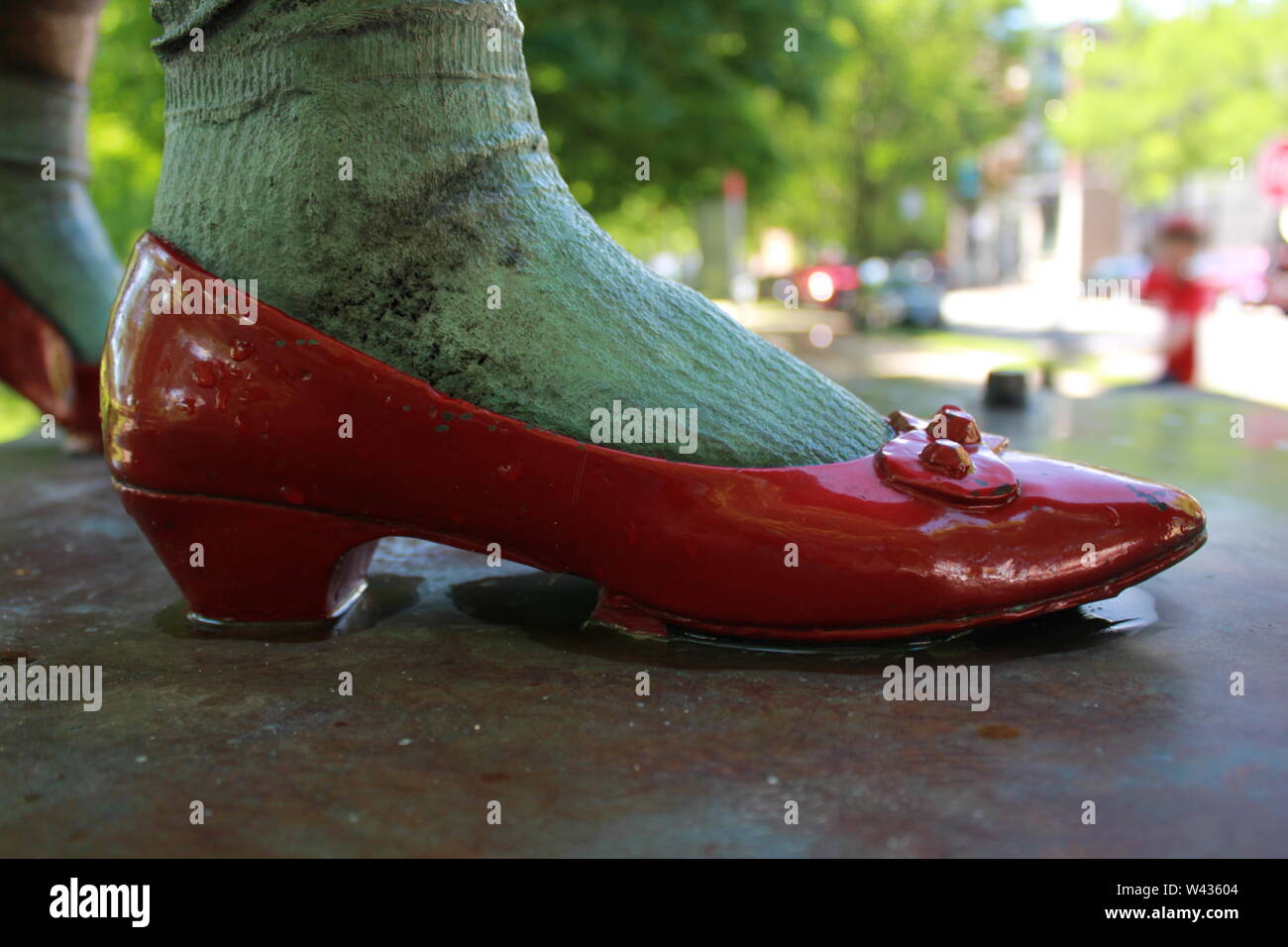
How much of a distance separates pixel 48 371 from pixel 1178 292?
7142 mm

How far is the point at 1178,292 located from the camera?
816 cm

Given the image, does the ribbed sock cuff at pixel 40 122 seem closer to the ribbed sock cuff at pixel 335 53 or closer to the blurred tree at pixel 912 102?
the ribbed sock cuff at pixel 335 53

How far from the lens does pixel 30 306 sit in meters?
4.04

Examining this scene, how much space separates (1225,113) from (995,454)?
3020 centimetres

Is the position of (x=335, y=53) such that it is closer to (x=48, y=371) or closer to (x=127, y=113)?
(x=48, y=371)

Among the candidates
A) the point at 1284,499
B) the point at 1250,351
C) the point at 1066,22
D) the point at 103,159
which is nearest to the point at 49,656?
the point at 1284,499

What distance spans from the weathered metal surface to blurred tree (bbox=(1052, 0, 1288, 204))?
97.7 ft

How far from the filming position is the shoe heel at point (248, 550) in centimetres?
202

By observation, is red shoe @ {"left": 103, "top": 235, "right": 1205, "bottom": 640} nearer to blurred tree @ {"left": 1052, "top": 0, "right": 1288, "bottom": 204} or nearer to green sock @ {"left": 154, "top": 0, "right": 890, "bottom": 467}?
green sock @ {"left": 154, "top": 0, "right": 890, "bottom": 467}

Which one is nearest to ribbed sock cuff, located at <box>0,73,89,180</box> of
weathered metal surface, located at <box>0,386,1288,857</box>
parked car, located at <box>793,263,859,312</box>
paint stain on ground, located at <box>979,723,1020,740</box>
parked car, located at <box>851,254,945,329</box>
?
weathered metal surface, located at <box>0,386,1288,857</box>

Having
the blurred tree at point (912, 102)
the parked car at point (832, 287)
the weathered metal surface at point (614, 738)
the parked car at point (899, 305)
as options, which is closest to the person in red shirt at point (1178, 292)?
the weathered metal surface at point (614, 738)

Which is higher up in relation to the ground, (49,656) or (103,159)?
(103,159)

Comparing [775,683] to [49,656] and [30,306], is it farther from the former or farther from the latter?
[30,306]

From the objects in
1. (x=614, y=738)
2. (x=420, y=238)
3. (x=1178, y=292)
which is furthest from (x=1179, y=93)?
(x=614, y=738)
